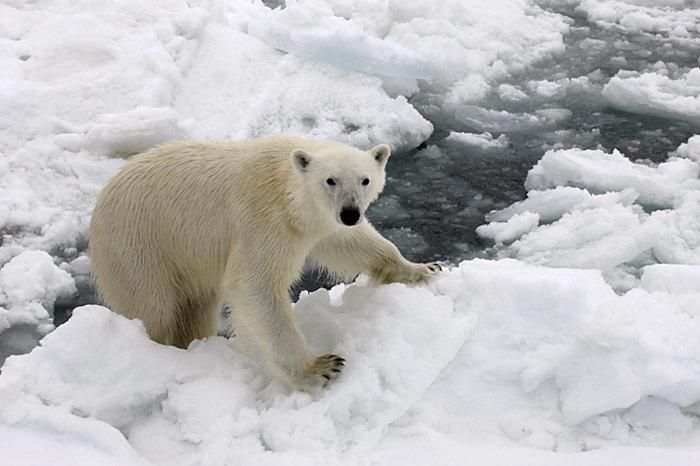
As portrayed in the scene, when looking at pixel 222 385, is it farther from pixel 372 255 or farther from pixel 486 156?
pixel 486 156

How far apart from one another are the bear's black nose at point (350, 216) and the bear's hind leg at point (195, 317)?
0.90 m

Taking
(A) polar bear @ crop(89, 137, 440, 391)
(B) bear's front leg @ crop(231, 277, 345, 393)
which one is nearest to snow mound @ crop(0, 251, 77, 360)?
(A) polar bear @ crop(89, 137, 440, 391)

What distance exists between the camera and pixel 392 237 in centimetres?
536

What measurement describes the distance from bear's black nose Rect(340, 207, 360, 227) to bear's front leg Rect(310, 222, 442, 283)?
0.43 meters

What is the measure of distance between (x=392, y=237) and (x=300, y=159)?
238 cm

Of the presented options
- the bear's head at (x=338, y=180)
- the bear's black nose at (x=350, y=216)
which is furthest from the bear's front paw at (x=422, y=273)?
the bear's black nose at (x=350, y=216)

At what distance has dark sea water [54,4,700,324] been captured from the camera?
210 inches

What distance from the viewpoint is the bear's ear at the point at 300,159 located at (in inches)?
119

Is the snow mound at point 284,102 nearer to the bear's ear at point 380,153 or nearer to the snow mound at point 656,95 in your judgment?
the snow mound at point 656,95

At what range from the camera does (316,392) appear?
2.75 meters

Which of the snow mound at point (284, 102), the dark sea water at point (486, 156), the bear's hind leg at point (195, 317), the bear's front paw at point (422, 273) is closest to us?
the bear's front paw at point (422, 273)

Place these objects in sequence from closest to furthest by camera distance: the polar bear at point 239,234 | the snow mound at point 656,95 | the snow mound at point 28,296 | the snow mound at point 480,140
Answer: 1. the polar bear at point 239,234
2. the snow mound at point 28,296
3. the snow mound at point 480,140
4. the snow mound at point 656,95

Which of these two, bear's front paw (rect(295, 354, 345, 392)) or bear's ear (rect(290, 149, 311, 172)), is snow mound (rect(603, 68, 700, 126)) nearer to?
bear's ear (rect(290, 149, 311, 172))

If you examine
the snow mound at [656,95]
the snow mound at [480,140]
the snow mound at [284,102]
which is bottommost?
the snow mound at [480,140]
